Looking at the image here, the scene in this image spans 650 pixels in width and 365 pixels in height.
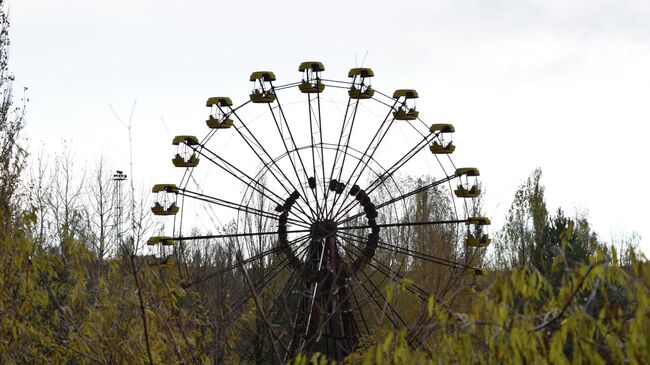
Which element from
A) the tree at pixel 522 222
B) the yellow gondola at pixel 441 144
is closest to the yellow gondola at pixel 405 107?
the yellow gondola at pixel 441 144

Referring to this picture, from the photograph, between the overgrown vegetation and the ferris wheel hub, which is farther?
the ferris wheel hub

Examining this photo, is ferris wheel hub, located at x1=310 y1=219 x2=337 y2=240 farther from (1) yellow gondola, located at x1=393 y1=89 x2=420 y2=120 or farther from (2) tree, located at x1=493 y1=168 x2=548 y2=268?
(2) tree, located at x1=493 y1=168 x2=548 y2=268

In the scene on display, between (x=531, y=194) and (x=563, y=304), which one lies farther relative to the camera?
(x=531, y=194)

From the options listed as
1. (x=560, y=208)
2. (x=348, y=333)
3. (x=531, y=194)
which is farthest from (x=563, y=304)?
(x=531, y=194)

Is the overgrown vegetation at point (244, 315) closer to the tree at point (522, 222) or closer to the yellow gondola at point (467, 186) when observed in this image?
the yellow gondola at point (467, 186)

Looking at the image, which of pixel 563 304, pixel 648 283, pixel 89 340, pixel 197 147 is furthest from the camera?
pixel 197 147

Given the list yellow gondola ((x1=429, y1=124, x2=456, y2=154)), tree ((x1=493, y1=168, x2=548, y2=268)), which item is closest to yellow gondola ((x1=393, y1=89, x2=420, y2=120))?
yellow gondola ((x1=429, y1=124, x2=456, y2=154))

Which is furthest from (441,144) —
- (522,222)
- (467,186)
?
(522,222)

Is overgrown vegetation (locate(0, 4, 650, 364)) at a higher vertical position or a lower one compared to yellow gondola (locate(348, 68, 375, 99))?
lower

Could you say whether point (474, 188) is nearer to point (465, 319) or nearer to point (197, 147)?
point (197, 147)

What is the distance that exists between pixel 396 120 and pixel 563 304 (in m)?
12.9

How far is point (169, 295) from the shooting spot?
8.59 m

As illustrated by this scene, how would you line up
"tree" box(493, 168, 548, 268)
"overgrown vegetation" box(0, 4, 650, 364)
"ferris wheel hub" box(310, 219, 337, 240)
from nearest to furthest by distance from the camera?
"overgrown vegetation" box(0, 4, 650, 364) → "ferris wheel hub" box(310, 219, 337, 240) → "tree" box(493, 168, 548, 268)

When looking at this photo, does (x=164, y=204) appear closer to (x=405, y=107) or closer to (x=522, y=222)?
(x=405, y=107)
